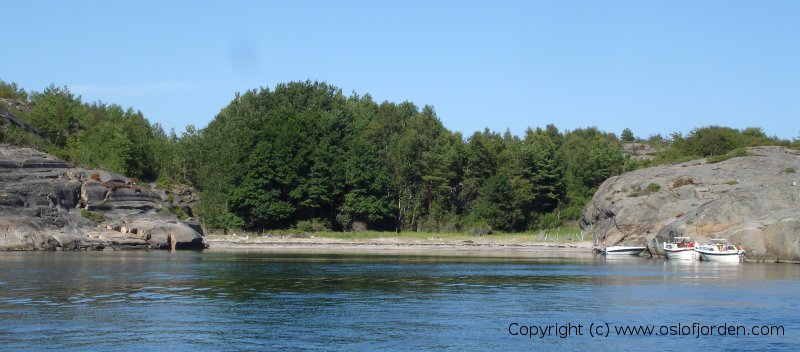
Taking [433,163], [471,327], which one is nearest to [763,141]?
[433,163]

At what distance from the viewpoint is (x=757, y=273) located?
214 feet

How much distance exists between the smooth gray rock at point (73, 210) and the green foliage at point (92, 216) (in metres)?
0.22

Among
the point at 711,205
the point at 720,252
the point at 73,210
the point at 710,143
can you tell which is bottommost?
the point at 720,252

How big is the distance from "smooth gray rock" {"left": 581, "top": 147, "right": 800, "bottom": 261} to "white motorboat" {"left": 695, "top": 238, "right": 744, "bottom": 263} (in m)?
1.27

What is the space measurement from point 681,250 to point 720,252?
3848 millimetres

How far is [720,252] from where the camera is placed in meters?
81.7

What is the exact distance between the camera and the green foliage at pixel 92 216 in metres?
96.9

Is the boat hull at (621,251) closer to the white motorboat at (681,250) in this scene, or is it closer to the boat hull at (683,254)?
the white motorboat at (681,250)

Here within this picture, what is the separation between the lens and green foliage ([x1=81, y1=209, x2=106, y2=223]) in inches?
3816

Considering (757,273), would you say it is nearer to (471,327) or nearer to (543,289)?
(543,289)

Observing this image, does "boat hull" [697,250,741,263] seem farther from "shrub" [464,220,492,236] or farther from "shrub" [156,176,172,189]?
"shrub" [156,176,172,189]

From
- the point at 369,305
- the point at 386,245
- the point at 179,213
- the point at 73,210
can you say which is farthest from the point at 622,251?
the point at 73,210

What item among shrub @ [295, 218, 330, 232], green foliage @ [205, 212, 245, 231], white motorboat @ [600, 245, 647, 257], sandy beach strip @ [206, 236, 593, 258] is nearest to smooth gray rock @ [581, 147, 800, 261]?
white motorboat @ [600, 245, 647, 257]

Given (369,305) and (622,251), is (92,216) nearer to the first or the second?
(622,251)
